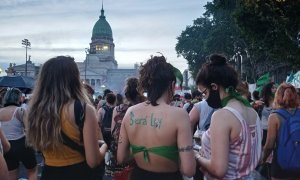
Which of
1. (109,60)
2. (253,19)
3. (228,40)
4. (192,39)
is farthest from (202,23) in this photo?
(109,60)

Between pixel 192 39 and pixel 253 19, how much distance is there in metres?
31.9

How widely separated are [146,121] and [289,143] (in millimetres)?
1792

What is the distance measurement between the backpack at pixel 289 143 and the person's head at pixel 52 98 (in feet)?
6.93

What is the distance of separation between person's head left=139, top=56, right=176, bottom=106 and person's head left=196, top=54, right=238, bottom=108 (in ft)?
0.77

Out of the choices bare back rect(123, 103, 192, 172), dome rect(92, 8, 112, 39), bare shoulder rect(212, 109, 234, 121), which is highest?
dome rect(92, 8, 112, 39)

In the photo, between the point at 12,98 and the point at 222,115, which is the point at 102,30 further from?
the point at 222,115

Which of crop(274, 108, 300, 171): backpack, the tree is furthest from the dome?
crop(274, 108, 300, 171): backpack

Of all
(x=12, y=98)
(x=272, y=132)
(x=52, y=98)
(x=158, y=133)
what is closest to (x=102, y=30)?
(x=12, y=98)

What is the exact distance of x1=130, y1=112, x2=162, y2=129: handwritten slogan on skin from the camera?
3119mm

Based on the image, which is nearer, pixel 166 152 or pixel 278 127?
pixel 166 152

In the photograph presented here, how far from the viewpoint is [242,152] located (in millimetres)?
3004

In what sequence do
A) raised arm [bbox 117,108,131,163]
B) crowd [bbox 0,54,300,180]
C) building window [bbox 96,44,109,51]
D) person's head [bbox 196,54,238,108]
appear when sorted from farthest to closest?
building window [bbox 96,44,109,51] < raised arm [bbox 117,108,131,163] < person's head [bbox 196,54,238,108] < crowd [bbox 0,54,300,180]

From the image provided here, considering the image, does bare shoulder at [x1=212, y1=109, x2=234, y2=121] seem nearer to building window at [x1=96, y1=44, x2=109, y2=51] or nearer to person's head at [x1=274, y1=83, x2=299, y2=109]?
person's head at [x1=274, y1=83, x2=299, y2=109]

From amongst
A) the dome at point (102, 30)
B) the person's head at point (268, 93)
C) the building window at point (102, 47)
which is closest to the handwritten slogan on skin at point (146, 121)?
Answer: the person's head at point (268, 93)
